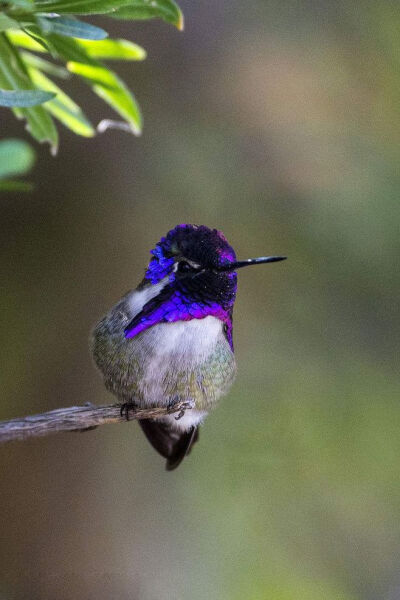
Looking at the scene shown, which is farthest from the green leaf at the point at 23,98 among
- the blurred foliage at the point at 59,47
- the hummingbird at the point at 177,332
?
the hummingbird at the point at 177,332

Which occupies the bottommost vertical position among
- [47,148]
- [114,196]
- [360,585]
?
[360,585]

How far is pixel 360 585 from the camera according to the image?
14.7 feet

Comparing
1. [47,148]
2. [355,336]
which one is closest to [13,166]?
[47,148]

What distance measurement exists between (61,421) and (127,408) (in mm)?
223

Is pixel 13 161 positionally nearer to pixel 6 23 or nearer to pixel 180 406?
pixel 6 23

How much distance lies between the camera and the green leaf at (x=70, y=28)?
1.25 m

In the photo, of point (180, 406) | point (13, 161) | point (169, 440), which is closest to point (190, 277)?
point (180, 406)

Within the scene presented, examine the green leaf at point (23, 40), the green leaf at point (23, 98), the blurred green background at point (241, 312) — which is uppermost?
the green leaf at point (23, 40)

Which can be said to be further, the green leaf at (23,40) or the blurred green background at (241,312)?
the blurred green background at (241,312)

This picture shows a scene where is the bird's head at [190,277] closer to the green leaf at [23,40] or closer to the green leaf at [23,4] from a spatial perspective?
the green leaf at [23,4]

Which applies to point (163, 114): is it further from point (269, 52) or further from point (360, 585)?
point (360, 585)

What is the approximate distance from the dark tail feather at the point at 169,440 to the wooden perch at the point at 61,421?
0.43 metres

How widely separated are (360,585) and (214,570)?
1.04m

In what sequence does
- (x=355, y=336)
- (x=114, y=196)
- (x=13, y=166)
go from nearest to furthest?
1. (x=13, y=166)
2. (x=114, y=196)
3. (x=355, y=336)
